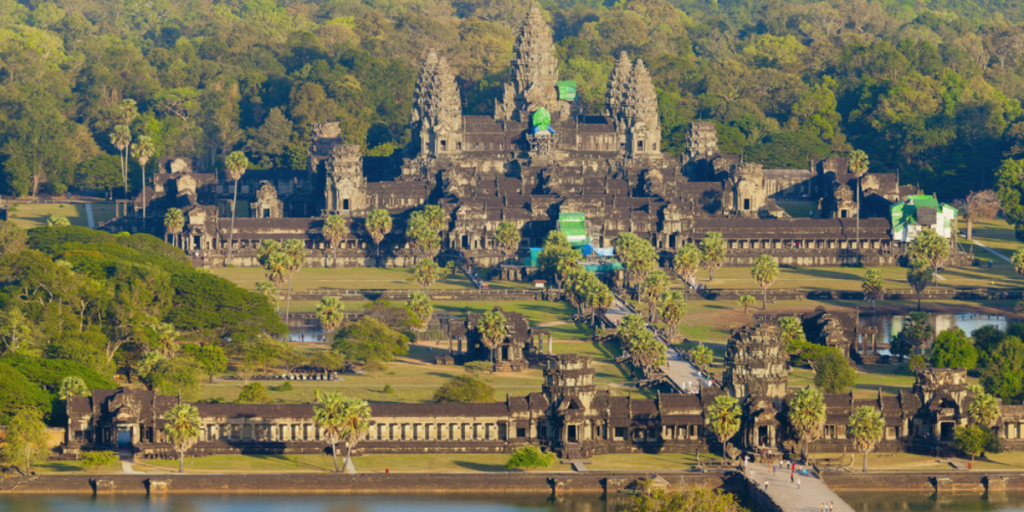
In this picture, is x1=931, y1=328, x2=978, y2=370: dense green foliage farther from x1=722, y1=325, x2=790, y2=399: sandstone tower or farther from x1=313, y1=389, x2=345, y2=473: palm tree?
x1=313, y1=389, x2=345, y2=473: palm tree

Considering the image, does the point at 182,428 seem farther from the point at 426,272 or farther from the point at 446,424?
the point at 426,272

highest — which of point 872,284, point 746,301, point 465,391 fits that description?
point 872,284

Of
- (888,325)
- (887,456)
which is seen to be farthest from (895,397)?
(888,325)

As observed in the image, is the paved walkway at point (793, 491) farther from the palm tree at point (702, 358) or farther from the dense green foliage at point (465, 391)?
the palm tree at point (702, 358)

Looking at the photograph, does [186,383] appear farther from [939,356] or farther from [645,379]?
[939,356]

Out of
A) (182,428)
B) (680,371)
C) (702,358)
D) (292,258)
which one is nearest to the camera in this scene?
(182,428)

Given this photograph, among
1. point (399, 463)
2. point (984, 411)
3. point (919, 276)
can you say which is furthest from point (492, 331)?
point (919, 276)
